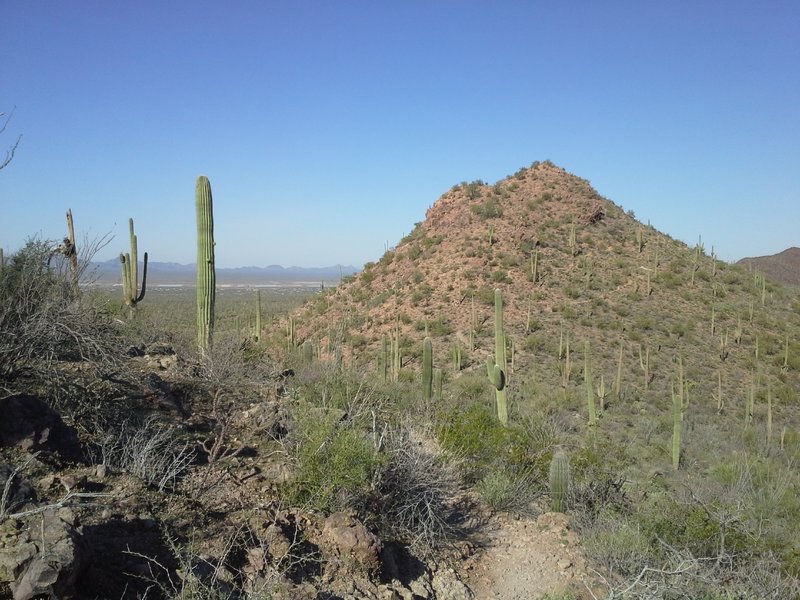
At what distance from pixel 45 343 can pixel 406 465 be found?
149 inches

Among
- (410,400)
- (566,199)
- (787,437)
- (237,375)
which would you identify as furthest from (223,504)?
(566,199)

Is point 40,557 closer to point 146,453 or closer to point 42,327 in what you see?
point 146,453

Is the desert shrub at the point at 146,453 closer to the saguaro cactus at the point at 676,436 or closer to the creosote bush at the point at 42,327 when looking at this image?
the creosote bush at the point at 42,327

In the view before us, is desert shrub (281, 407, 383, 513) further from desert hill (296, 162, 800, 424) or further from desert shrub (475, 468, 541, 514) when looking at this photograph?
desert hill (296, 162, 800, 424)

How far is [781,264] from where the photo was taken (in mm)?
51719

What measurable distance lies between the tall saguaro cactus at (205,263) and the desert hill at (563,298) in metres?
6.17

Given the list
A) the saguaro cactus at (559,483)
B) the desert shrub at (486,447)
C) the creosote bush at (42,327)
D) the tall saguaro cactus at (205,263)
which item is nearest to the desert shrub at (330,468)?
the creosote bush at (42,327)

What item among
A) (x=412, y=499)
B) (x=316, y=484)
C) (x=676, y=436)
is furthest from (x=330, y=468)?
(x=676, y=436)

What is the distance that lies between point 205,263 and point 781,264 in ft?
185

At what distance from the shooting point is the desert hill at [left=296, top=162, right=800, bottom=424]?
67.2 ft

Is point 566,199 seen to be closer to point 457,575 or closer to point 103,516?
point 457,575

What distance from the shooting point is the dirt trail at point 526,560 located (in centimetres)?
554

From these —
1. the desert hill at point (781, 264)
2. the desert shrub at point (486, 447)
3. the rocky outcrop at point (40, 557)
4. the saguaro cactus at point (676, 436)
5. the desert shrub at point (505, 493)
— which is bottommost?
the saguaro cactus at point (676, 436)

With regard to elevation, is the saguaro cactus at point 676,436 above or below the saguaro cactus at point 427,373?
below
